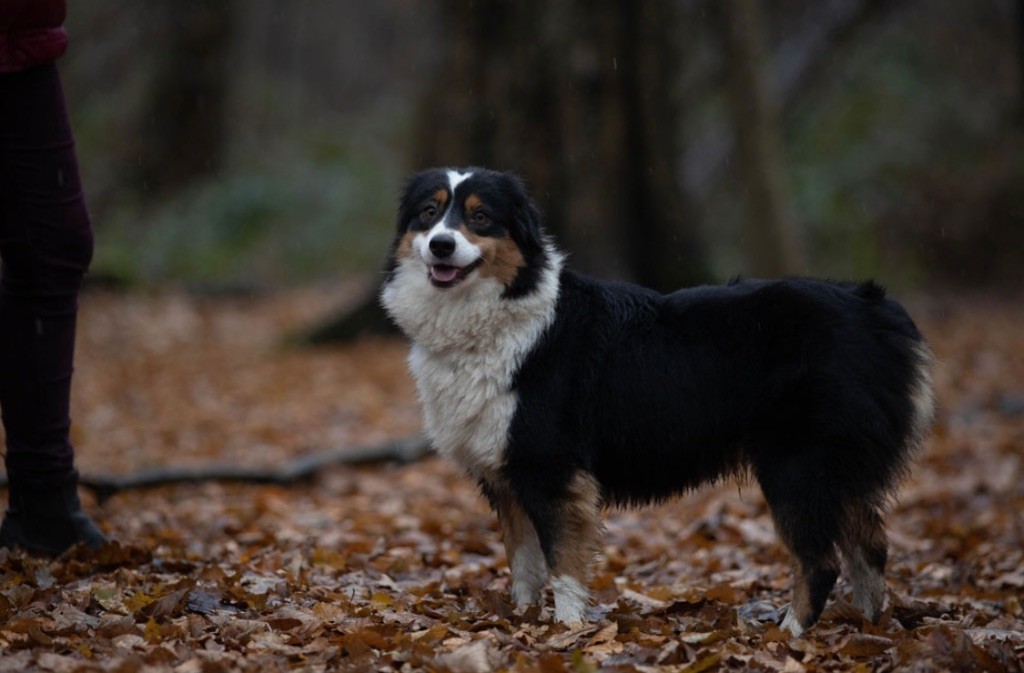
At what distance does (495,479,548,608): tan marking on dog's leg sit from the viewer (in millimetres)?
4406

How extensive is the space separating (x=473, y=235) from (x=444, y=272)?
0.59 feet

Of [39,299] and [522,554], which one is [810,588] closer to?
[522,554]

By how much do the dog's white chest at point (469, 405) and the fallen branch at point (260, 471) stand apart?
262 cm

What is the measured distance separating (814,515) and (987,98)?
55.9ft

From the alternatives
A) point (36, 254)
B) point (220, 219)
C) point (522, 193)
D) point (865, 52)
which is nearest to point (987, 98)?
point (865, 52)

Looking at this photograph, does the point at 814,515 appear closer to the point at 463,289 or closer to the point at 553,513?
the point at 553,513

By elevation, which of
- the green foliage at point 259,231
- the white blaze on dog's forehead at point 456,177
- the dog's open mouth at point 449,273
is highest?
the white blaze on dog's forehead at point 456,177

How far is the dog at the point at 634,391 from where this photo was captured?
402 centimetres

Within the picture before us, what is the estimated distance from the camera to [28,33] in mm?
4137

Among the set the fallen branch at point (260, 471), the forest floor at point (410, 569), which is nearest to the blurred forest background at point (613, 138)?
the forest floor at point (410, 569)

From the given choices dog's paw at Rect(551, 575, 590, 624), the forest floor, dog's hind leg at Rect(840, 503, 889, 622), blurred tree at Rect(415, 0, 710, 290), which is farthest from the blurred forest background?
dog's paw at Rect(551, 575, 590, 624)

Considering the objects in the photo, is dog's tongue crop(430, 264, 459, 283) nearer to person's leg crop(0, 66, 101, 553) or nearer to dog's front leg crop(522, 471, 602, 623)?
dog's front leg crop(522, 471, 602, 623)

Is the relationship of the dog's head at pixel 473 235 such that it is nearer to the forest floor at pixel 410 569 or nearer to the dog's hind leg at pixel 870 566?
the forest floor at pixel 410 569

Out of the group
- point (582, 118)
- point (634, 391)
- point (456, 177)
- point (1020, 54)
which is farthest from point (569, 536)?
point (1020, 54)
